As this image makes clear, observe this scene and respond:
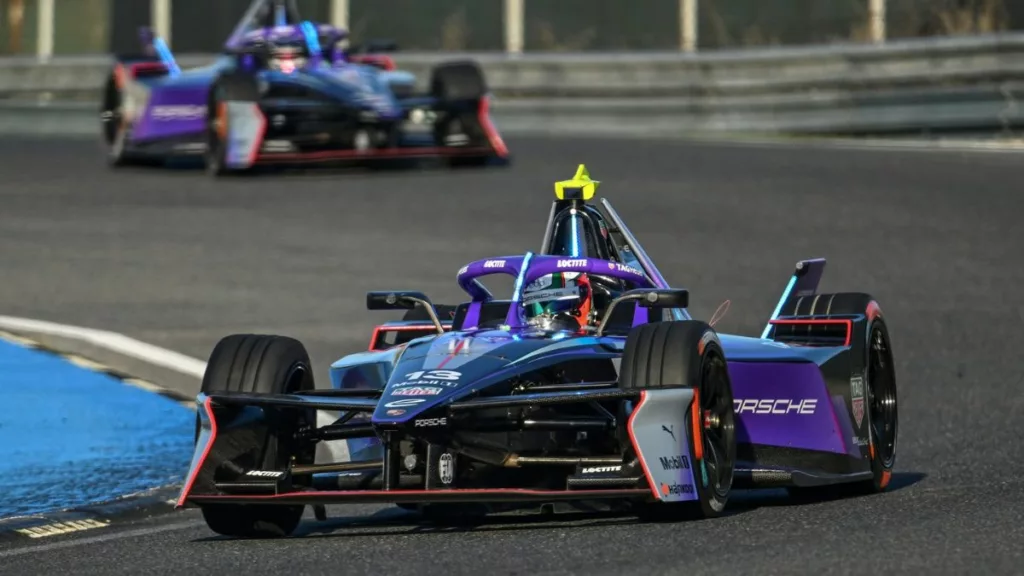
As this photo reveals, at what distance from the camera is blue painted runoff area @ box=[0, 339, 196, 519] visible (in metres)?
9.00

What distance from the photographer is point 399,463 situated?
730cm

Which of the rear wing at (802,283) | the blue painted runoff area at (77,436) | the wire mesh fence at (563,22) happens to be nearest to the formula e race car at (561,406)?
the rear wing at (802,283)

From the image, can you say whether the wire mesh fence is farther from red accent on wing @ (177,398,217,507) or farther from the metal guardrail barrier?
red accent on wing @ (177,398,217,507)

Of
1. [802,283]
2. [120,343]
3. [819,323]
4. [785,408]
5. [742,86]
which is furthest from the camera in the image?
[742,86]

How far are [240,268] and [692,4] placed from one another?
29.3 ft

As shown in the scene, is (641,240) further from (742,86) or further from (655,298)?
(655,298)

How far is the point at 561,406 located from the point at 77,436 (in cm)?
311

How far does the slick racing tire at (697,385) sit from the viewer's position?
724 cm

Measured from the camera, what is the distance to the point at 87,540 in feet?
25.9

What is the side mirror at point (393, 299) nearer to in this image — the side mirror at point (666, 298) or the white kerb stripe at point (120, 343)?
the side mirror at point (666, 298)

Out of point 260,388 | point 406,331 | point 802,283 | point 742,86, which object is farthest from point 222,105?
point 260,388

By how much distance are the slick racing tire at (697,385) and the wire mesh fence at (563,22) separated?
42.9 ft

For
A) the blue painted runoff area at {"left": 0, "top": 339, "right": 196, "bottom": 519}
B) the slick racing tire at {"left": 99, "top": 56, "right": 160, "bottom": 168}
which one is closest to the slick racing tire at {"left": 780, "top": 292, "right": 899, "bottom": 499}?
the blue painted runoff area at {"left": 0, "top": 339, "right": 196, "bottom": 519}

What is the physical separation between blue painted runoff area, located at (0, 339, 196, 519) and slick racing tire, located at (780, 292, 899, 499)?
2.88 m
